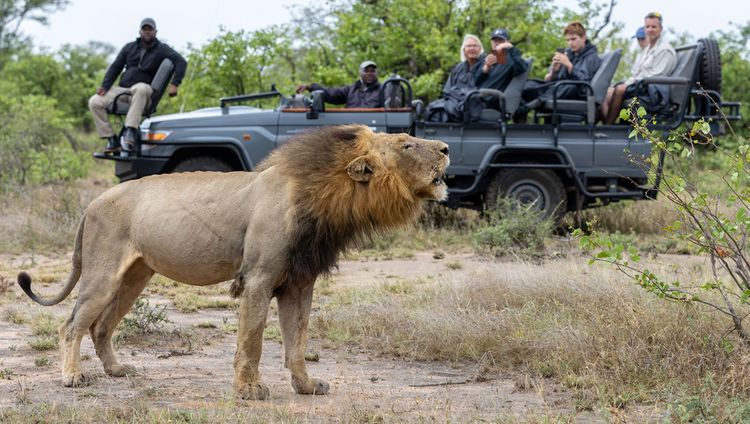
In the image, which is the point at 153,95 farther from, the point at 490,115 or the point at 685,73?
the point at 685,73

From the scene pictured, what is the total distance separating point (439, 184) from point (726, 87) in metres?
17.1

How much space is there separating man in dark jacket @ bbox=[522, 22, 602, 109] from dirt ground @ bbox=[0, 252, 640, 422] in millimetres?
5355

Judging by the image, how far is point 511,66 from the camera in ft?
34.8

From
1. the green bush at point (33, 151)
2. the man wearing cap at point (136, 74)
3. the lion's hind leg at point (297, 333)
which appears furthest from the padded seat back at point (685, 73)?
the green bush at point (33, 151)

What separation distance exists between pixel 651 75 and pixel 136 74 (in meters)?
5.74

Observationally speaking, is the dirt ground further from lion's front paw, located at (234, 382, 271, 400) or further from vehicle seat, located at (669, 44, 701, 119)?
vehicle seat, located at (669, 44, 701, 119)

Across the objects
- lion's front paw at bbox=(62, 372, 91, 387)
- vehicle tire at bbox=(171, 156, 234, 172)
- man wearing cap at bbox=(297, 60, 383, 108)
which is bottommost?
lion's front paw at bbox=(62, 372, 91, 387)

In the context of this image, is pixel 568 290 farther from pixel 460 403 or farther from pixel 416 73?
pixel 416 73

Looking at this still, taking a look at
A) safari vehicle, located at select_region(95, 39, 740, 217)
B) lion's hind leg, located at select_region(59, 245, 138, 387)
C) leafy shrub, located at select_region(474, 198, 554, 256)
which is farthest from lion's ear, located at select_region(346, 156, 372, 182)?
safari vehicle, located at select_region(95, 39, 740, 217)

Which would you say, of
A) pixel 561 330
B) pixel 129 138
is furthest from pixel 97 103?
pixel 561 330

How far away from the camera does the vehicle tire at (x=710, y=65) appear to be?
10.7 m

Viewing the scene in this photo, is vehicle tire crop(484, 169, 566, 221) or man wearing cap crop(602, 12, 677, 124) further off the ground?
man wearing cap crop(602, 12, 677, 124)

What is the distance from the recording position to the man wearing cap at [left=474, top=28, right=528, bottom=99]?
416 inches

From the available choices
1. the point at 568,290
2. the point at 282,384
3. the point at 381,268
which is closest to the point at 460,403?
the point at 282,384
